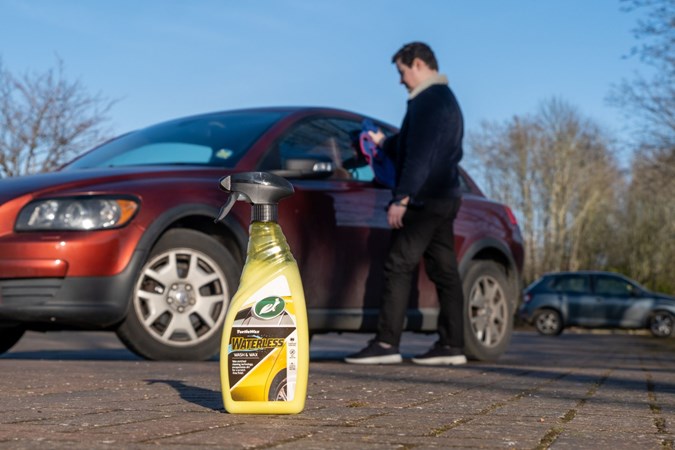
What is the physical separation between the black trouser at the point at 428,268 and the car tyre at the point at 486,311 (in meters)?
0.39

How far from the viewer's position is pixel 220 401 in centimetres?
399

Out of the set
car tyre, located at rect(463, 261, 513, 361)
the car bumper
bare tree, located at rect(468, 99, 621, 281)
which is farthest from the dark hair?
bare tree, located at rect(468, 99, 621, 281)

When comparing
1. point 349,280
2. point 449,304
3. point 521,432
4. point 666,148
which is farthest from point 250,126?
point 666,148

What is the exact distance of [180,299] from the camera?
6.45 m

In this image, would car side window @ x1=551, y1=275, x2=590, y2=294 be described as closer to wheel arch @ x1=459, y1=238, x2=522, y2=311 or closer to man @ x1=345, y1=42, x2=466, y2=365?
wheel arch @ x1=459, y1=238, x2=522, y2=311

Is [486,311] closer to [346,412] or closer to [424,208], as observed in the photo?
[424,208]

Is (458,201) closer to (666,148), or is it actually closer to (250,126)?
(250,126)

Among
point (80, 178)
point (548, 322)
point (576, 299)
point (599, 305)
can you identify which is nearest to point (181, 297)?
point (80, 178)

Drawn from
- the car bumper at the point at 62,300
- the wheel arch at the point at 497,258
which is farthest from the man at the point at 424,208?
the car bumper at the point at 62,300

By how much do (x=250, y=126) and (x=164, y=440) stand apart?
4703mm

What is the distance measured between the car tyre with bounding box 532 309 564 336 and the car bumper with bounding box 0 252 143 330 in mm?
22755

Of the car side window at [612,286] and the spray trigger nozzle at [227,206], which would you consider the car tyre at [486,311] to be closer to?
the spray trigger nozzle at [227,206]

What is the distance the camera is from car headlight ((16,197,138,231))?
20.3 feet

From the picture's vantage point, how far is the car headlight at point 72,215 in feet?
20.3
